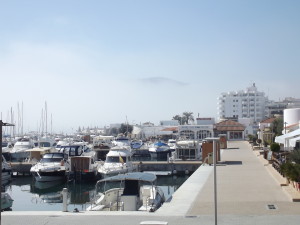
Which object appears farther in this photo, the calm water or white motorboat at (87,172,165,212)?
the calm water

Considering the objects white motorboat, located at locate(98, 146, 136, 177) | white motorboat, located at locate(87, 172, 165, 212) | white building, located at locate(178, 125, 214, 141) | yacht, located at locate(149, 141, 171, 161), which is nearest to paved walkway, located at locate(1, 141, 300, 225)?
white motorboat, located at locate(87, 172, 165, 212)

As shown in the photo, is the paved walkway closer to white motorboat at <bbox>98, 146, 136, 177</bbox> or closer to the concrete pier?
white motorboat at <bbox>98, 146, 136, 177</bbox>

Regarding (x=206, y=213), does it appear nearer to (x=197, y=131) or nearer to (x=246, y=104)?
(x=197, y=131)

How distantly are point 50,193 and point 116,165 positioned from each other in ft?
22.8

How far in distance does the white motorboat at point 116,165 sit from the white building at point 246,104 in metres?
134

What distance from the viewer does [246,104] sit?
573 ft

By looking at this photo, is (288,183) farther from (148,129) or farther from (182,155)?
(148,129)

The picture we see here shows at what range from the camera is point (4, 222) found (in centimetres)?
1575

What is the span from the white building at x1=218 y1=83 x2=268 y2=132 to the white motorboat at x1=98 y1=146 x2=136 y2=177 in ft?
438

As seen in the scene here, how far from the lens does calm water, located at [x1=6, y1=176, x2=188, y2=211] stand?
3042 cm

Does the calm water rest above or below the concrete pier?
below

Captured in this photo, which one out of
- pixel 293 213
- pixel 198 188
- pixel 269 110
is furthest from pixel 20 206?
pixel 269 110

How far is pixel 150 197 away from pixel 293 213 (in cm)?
872

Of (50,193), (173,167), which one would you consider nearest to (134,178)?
(50,193)
